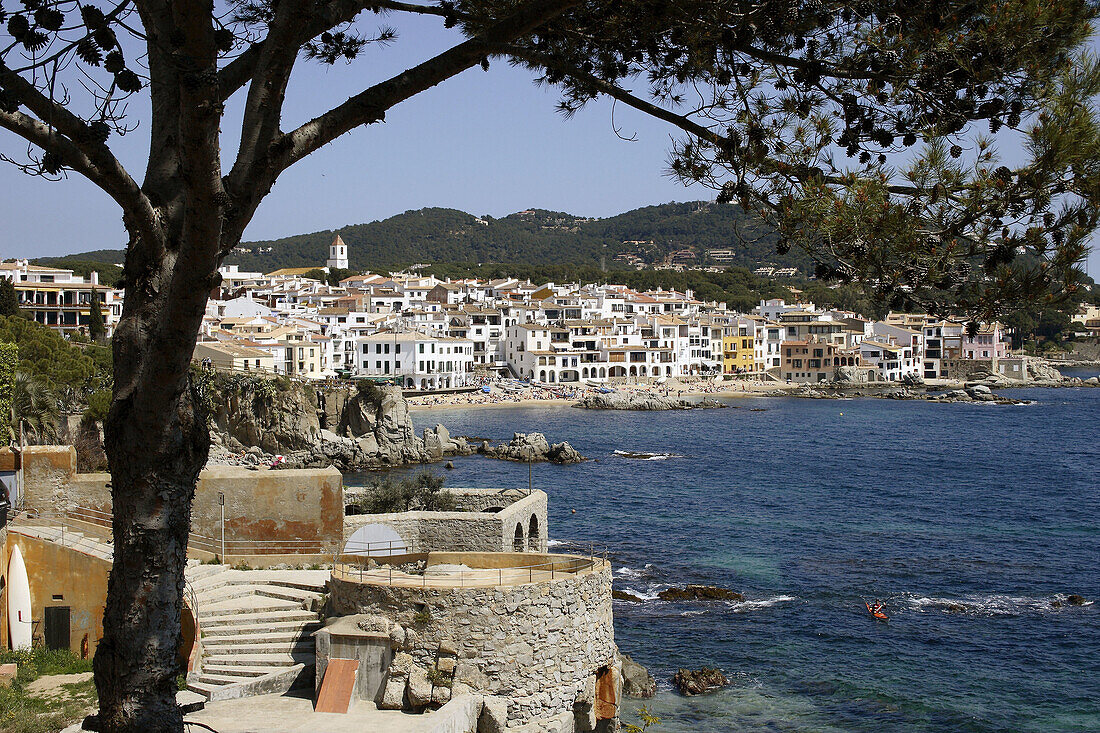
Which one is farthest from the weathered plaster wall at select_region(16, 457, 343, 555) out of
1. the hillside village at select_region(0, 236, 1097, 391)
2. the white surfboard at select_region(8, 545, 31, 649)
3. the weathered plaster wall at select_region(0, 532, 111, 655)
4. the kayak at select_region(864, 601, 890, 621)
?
the hillside village at select_region(0, 236, 1097, 391)

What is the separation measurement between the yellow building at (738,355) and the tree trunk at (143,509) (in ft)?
339

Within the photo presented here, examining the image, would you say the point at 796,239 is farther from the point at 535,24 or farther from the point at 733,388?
the point at 733,388

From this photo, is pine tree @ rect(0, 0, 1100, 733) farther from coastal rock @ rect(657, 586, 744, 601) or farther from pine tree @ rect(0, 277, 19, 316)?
pine tree @ rect(0, 277, 19, 316)

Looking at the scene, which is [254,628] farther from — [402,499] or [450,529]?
[402,499]

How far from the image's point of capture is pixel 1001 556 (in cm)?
2945

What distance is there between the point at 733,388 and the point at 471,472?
60.4 meters

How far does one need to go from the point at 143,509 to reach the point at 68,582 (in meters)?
10.7

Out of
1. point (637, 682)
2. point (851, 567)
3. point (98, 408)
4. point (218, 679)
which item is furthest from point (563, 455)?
point (218, 679)

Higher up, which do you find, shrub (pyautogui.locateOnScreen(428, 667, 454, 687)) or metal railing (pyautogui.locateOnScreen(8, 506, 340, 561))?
metal railing (pyautogui.locateOnScreen(8, 506, 340, 561))

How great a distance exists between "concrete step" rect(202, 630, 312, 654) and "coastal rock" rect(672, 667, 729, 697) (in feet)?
26.0

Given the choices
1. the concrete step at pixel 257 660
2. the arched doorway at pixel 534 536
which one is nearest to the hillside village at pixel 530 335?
the arched doorway at pixel 534 536

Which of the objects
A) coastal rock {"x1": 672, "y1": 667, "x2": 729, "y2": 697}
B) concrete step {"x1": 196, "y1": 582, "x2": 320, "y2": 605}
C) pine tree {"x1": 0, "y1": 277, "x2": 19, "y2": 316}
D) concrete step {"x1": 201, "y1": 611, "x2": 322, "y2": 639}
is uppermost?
pine tree {"x1": 0, "y1": 277, "x2": 19, "y2": 316}

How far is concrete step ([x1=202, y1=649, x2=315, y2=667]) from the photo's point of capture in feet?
41.0

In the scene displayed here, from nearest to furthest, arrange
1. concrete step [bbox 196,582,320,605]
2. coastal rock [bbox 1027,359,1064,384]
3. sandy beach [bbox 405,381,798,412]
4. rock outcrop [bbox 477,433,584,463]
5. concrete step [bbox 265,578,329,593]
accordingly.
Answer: concrete step [bbox 196,582,320,605] < concrete step [bbox 265,578,329,593] < rock outcrop [bbox 477,433,584,463] < sandy beach [bbox 405,381,798,412] < coastal rock [bbox 1027,359,1064,384]
